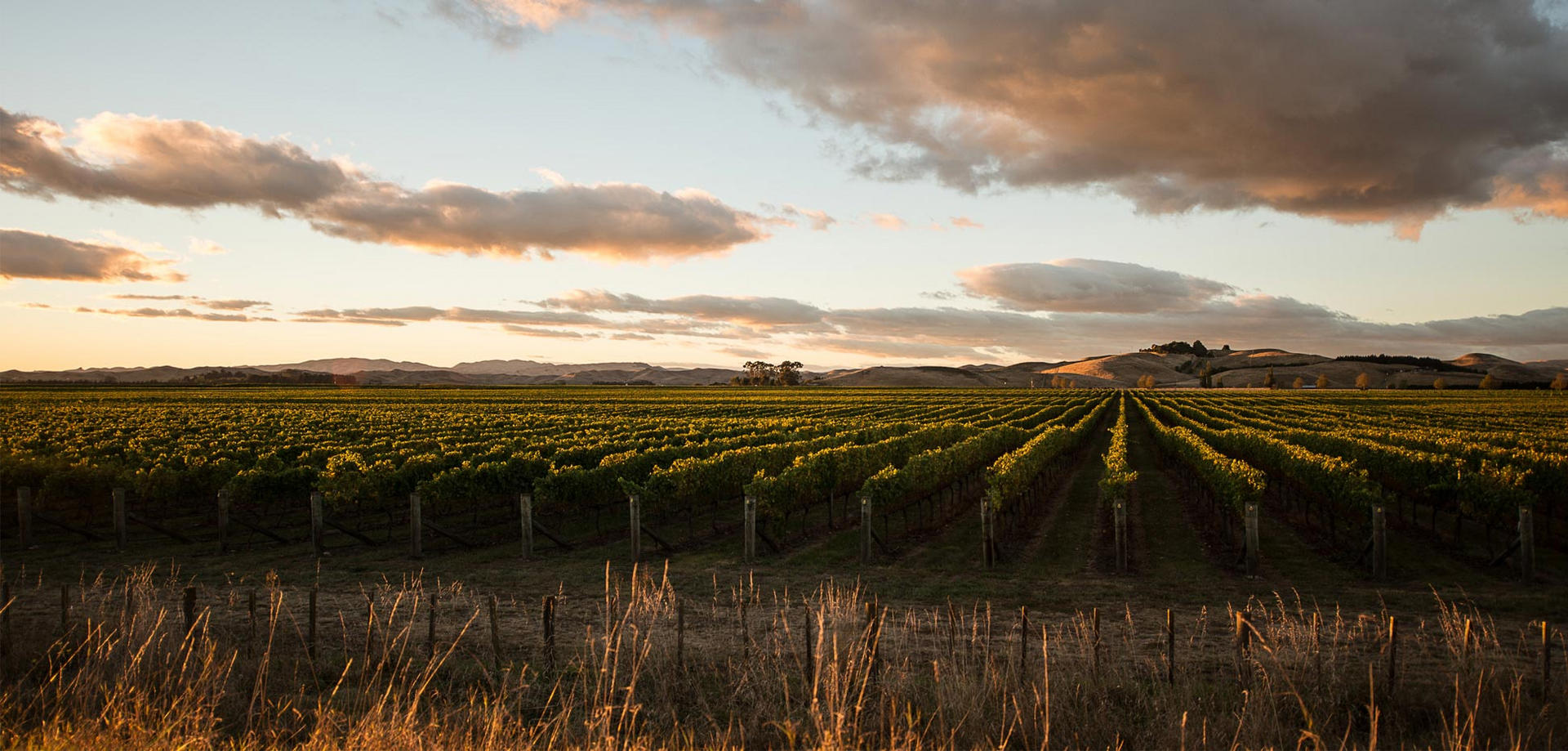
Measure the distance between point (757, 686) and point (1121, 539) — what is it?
9563 mm

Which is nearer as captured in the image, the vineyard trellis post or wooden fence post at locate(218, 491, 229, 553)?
the vineyard trellis post

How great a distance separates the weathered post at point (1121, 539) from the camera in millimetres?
14820

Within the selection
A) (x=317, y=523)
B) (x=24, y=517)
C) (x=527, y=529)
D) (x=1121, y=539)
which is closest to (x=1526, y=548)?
(x=1121, y=539)

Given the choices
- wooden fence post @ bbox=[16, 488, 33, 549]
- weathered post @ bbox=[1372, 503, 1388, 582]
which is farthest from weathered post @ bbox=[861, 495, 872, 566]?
wooden fence post @ bbox=[16, 488, 33, 549]

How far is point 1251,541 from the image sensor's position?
1459cm

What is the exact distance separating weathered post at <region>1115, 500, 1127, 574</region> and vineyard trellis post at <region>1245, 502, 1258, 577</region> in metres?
2.17

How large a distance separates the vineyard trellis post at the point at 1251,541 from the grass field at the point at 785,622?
0.21 m

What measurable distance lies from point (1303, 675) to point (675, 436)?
27.6 m

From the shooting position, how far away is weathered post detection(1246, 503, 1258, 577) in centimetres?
1442

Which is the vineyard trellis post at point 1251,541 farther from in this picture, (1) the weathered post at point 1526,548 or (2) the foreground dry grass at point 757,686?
(1) the weathered post at point 1526,548

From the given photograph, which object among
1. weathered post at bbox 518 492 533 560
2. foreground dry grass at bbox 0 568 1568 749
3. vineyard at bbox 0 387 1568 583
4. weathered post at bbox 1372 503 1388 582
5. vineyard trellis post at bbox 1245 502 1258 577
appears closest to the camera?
foreground dry grass at bbox 0 568 1568 749

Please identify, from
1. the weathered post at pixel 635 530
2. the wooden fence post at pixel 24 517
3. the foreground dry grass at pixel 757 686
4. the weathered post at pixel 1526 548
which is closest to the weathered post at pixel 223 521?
the wooden fence post at pixel 24 517

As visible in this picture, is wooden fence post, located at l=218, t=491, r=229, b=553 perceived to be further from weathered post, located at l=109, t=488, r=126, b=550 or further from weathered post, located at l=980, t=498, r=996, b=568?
weathered post, located at l=980, t=498, r=996, b=568

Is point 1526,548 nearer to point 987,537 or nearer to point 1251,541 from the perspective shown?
point 1251,541
